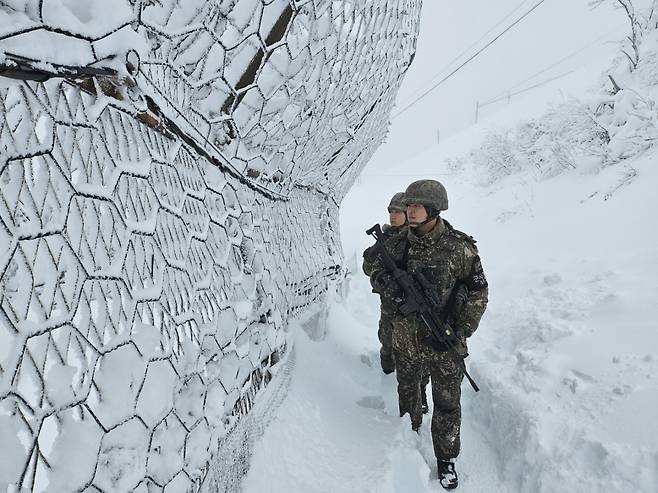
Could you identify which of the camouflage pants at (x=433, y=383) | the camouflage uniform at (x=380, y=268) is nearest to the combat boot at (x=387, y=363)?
the camouflage uniform at (x=380, y=268)

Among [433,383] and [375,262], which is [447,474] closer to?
[433,383]

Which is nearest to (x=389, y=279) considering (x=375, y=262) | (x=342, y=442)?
(x=375, y=262)

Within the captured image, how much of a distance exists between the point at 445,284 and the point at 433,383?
0.49 m

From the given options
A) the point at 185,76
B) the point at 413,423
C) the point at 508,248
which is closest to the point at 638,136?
the point at 508,248

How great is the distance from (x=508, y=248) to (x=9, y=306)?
5.23 m

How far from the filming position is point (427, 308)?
1.88m

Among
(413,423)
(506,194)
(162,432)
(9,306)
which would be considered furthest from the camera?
(506,194)

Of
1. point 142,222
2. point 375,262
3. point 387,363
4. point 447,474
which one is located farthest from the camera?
point 387,363

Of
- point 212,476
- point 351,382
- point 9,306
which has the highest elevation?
point 9,306

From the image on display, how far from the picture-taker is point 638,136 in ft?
16.4

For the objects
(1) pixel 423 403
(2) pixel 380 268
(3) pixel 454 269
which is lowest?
(1) pixel 423 403

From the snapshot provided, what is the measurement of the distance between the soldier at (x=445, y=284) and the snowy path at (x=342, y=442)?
159 millimetres

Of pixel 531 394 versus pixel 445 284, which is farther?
pixel 531 394

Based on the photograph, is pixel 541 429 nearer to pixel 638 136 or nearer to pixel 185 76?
pixel 185 76
